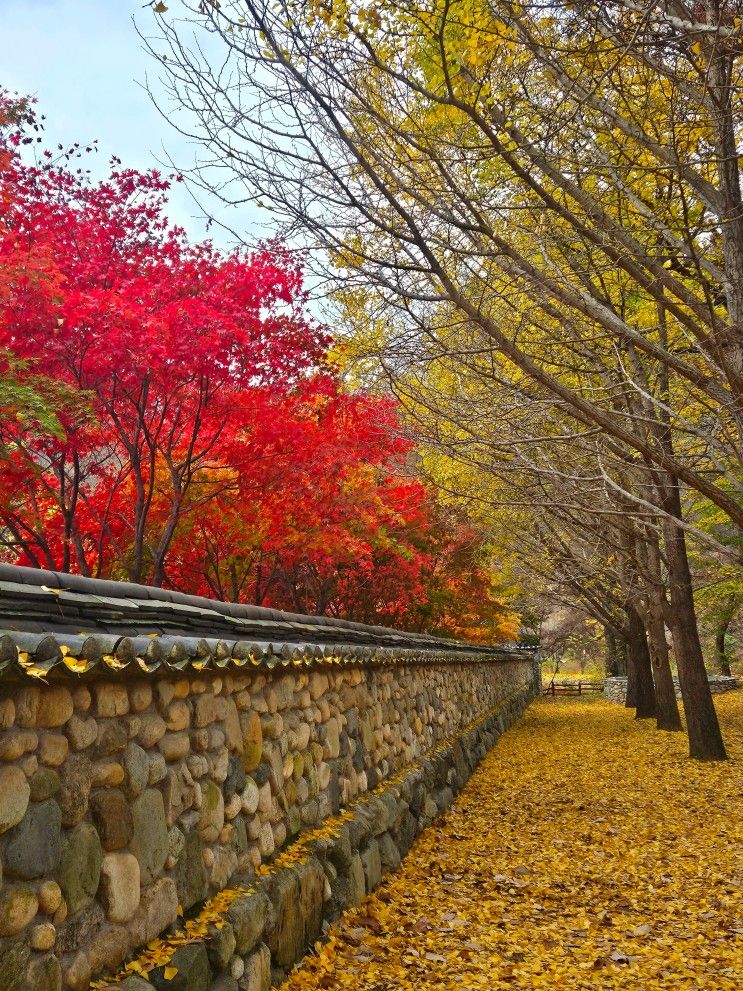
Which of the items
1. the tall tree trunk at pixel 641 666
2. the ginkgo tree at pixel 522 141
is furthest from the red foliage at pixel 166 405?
the tall tree trunk at pixel 641 666

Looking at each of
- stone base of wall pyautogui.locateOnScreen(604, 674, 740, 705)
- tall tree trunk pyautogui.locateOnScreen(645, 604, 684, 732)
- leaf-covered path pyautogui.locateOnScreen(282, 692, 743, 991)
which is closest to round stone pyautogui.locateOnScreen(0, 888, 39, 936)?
leaf-covered path pyautogui.locateOnScreen(282, 692, 743, 991)

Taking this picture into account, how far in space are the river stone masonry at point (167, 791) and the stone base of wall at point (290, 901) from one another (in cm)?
2

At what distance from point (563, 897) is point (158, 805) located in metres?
4.15

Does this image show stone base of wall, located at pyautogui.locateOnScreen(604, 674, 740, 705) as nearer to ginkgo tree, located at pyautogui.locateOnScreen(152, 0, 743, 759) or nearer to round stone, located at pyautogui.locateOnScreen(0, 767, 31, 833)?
ginkgo tree, located at pyautogui.locateOnScreen(152, 0, 743, 759)

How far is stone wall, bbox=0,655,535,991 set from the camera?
265 cm

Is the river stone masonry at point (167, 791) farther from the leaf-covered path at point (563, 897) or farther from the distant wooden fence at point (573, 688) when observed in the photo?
the distant wooden fence at point (573, 688)

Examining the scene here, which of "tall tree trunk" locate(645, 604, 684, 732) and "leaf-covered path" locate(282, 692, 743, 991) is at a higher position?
"tall tree trunk" locate(645, 604, 684, 732)

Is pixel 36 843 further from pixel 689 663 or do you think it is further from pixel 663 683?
pixel 663 683

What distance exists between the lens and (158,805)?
346 centimetres

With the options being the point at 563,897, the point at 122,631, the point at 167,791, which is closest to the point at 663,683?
the point at 563,897

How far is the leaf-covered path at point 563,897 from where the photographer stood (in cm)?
480

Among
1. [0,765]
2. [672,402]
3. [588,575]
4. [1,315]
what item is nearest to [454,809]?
[672,402]

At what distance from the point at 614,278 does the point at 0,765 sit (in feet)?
31.3

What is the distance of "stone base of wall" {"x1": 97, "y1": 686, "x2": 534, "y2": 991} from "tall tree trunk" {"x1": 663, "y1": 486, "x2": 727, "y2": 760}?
19.7 ft
